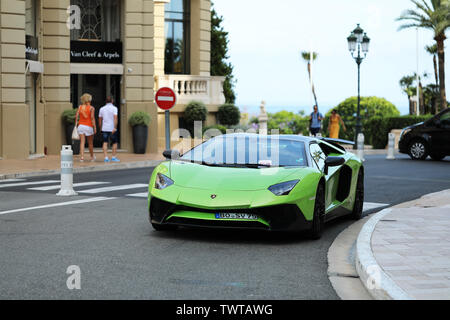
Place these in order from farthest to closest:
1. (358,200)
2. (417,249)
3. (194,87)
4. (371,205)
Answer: (194,87)
(371,205)
(358,200)
(417,249)

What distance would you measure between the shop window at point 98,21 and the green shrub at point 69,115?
11.5ft

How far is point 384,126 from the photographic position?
151 feet

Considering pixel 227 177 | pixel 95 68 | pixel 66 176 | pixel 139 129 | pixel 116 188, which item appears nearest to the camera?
pixel 227 177

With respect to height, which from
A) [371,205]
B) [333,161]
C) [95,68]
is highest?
[95,68]

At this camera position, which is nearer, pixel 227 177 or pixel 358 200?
pixel 227 177

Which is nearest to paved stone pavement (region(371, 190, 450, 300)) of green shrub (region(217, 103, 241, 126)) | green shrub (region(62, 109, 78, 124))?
green shrub (region(62, 109, 78, 124))

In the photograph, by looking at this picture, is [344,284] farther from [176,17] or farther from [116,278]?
[176,17]

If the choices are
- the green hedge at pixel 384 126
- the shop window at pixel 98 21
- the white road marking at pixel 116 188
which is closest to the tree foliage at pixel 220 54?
the green hedge at pixel 384 126

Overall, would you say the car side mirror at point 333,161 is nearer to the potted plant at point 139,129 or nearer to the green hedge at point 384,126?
the potted plant at point 139,129

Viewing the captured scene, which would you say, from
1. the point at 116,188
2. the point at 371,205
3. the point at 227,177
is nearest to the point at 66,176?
the point at 116,188

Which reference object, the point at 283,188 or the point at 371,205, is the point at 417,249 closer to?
the point at 283,188

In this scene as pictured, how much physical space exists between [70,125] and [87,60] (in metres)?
Answer: 3.15

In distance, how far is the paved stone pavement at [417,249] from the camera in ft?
22.3

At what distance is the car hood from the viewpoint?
9.43m
